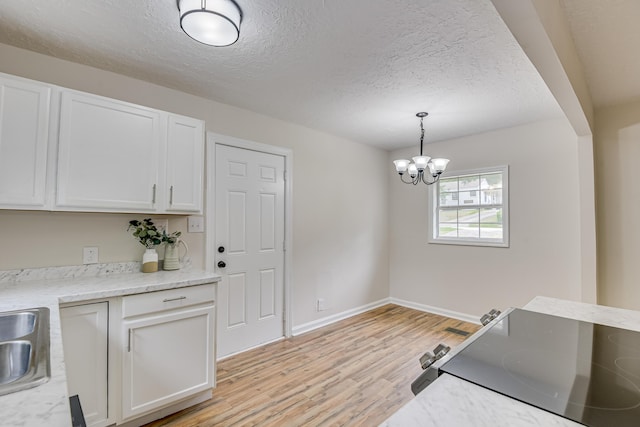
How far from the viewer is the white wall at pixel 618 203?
9.13 feet

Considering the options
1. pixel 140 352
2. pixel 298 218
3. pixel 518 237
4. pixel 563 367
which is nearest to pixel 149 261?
pixel 140 352

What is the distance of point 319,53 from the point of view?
203 centimetres

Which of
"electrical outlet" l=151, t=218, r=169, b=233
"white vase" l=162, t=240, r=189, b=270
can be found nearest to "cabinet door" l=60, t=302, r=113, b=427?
"white vase" l=162, t=240, r=189, b=270

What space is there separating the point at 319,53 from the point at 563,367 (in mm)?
2037

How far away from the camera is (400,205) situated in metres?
4.61

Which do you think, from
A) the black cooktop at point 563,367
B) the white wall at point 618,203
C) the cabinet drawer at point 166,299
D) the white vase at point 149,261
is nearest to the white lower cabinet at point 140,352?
the cabinet drawer at point 166,299

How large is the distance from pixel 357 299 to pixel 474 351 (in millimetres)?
3365

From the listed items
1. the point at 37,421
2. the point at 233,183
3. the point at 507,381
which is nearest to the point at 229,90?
the point at 233,183

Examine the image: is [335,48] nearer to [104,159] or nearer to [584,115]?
[104,159]

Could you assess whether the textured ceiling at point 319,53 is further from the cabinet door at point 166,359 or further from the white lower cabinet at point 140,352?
the cabinet door at point 166,359

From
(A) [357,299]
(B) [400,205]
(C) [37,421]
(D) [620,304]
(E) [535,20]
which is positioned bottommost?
(A) [357,299]

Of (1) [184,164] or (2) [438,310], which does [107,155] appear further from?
(2) [438,310]

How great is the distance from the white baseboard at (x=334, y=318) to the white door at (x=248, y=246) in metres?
0.23

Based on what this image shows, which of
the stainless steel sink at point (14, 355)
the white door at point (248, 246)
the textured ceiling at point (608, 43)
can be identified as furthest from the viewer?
the white door at point (248, 246)
